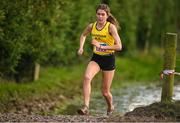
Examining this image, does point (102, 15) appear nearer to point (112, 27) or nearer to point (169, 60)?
point (112, 27)

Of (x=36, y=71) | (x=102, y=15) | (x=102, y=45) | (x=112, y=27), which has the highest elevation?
(x=102, y=15)

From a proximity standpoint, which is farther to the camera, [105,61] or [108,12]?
[105,61]

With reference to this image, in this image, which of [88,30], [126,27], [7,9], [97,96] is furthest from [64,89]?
[126,27]

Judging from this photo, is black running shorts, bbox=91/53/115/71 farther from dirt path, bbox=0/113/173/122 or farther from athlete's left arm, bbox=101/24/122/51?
dirt path, bbox=0/113/173/122

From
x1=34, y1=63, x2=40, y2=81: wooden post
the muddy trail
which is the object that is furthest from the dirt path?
x1=34, y1=63, x2=40, y2=81: wooden post

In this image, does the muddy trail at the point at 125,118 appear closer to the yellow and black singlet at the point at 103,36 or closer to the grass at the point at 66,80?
the yellow and black singlet at the point at 103,36

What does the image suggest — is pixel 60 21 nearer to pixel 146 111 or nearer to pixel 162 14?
pixel 146 111

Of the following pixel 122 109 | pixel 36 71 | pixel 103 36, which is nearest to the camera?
pixel 103 36

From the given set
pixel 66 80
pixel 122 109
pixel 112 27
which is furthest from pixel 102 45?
pixel 66 80

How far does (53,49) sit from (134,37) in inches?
457

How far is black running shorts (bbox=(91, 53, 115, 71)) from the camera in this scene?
43.4 ft

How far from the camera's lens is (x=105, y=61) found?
43.5 ft

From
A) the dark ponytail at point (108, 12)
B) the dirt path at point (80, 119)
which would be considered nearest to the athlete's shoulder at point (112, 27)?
the dark ponytail at point (108, 12)

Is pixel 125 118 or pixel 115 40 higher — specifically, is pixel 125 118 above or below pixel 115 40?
below
